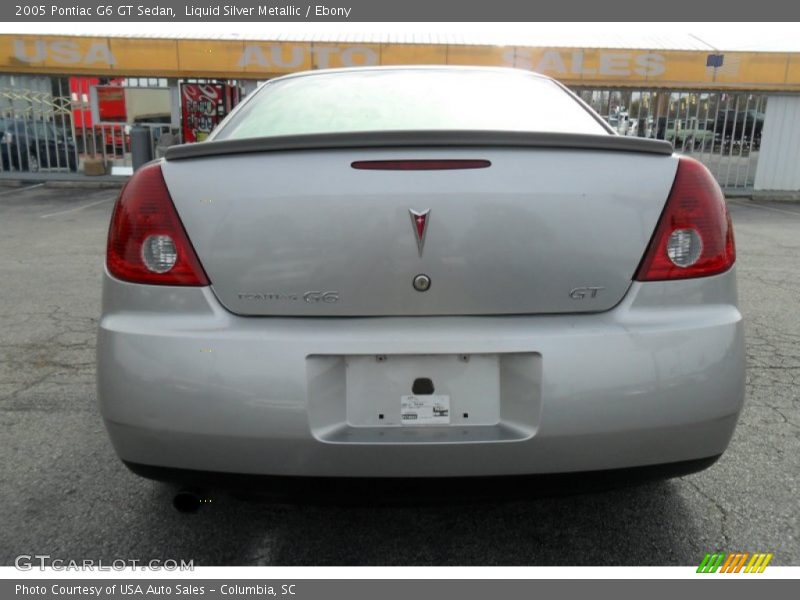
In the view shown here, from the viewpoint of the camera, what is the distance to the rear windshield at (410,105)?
220cm

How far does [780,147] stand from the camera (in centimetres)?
1509

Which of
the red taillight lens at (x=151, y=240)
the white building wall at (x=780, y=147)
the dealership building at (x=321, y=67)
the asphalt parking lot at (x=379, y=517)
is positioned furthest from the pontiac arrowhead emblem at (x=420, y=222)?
the white building wall at (x=780, y=147)

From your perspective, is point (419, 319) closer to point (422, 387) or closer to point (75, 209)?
point (422, 387)

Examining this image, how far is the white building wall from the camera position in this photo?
14945mm

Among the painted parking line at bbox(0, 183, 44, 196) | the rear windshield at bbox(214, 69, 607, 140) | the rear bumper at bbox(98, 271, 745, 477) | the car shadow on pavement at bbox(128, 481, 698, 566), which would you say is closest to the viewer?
the rear bumper at bbox(98, 271, 745, 477)

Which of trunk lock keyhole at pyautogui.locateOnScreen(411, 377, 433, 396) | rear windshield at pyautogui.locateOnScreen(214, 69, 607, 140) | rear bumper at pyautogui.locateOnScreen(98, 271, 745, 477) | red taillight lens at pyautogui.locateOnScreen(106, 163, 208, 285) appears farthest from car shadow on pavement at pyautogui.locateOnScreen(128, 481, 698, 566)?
rear windshield at pyautogui.locateOnScreen(214, 69, 607, 140)

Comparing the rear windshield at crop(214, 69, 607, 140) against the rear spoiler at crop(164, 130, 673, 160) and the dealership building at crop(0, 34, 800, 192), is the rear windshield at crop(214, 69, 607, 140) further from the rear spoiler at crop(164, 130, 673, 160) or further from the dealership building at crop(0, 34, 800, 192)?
the dealership building at crop(0, 34, 800, 192)

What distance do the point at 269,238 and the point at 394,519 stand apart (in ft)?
3.46

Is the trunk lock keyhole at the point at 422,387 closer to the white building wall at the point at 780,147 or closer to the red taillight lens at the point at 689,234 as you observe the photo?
the red taillight lens at the point at 689,234

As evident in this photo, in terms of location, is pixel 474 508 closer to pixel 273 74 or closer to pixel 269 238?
pixel 269 238

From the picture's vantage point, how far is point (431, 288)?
5.39 ft

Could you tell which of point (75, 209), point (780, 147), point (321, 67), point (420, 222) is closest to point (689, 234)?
point (420, 222)

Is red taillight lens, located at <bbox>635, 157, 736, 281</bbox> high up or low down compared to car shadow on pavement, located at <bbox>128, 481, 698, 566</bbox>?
up

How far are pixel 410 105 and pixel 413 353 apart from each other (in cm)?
108
